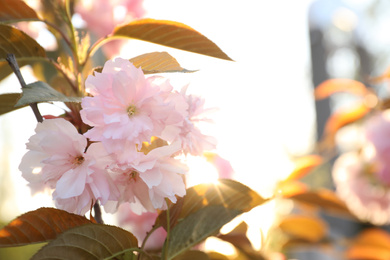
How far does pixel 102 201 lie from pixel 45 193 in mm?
129

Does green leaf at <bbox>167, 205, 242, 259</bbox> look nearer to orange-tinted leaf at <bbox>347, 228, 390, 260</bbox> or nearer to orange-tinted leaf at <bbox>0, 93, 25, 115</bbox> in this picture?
orange-tinted leaf at <bbox>0, 93, 25, 115</bbox>

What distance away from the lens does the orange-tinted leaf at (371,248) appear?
120cm

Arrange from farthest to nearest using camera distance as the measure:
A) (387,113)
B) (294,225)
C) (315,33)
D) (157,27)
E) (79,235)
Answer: (315,33), (387,113), (294,225), (157,27), (79,235)

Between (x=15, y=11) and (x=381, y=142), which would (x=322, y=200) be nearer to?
(x=381, y=142)

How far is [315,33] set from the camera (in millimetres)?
2385

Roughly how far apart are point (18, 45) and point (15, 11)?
0.06 metres

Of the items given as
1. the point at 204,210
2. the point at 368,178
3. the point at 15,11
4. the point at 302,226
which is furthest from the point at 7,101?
the point at 368,178

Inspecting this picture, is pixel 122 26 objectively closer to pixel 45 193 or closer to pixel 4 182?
pixel 45 193

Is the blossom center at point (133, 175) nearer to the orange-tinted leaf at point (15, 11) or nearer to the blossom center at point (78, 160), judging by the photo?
the blossom center at point (78, 160)

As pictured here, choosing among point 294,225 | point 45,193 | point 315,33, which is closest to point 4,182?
point 315,33

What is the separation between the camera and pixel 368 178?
1498 mm

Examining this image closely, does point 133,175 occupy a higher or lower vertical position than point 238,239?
higher

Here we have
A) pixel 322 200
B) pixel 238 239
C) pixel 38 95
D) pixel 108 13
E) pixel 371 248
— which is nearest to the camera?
pixel 38 95

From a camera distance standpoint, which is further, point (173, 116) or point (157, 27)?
point (157, 27)
